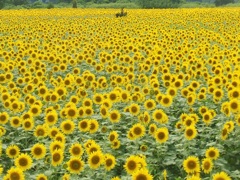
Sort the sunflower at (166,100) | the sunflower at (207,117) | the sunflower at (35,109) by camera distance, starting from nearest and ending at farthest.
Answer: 1. the sunflower at (207,117)
2. the sunflower at (35,109)
3. the sunflower at (166,100)

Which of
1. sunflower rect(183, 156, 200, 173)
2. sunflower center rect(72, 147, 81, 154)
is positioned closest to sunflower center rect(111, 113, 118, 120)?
sunflower center rect(72, 147, 81, 154)

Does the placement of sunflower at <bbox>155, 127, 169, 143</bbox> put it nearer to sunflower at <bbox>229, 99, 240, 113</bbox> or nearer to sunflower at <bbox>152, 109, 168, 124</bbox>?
sunflower at <bbox>152, 109, 168, 124</bbox>

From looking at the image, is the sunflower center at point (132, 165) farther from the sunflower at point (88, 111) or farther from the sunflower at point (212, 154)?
the sunflower at point (88, 111)

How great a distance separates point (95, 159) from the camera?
5.24m

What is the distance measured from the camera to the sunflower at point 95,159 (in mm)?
5237

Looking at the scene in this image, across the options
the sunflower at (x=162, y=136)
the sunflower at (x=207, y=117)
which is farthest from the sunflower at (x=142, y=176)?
the sunflower at (x=207, y=117)

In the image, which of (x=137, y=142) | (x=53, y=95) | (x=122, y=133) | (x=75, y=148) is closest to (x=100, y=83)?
(x=53, y=95)

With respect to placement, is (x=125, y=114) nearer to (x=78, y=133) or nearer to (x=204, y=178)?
(x=78, y=133)

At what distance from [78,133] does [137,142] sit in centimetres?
133

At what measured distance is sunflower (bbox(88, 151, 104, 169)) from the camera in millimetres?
5237

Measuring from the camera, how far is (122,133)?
748 cm

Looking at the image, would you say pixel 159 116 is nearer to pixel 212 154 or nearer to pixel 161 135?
pixel 161 135

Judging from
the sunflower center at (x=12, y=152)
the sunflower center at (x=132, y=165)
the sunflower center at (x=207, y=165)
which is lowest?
the sunflower center at (x=12, y=152)

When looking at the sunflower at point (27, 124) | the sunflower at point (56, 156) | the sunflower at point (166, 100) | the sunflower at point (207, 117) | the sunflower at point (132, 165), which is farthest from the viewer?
the sunflower at point (166, 100)
